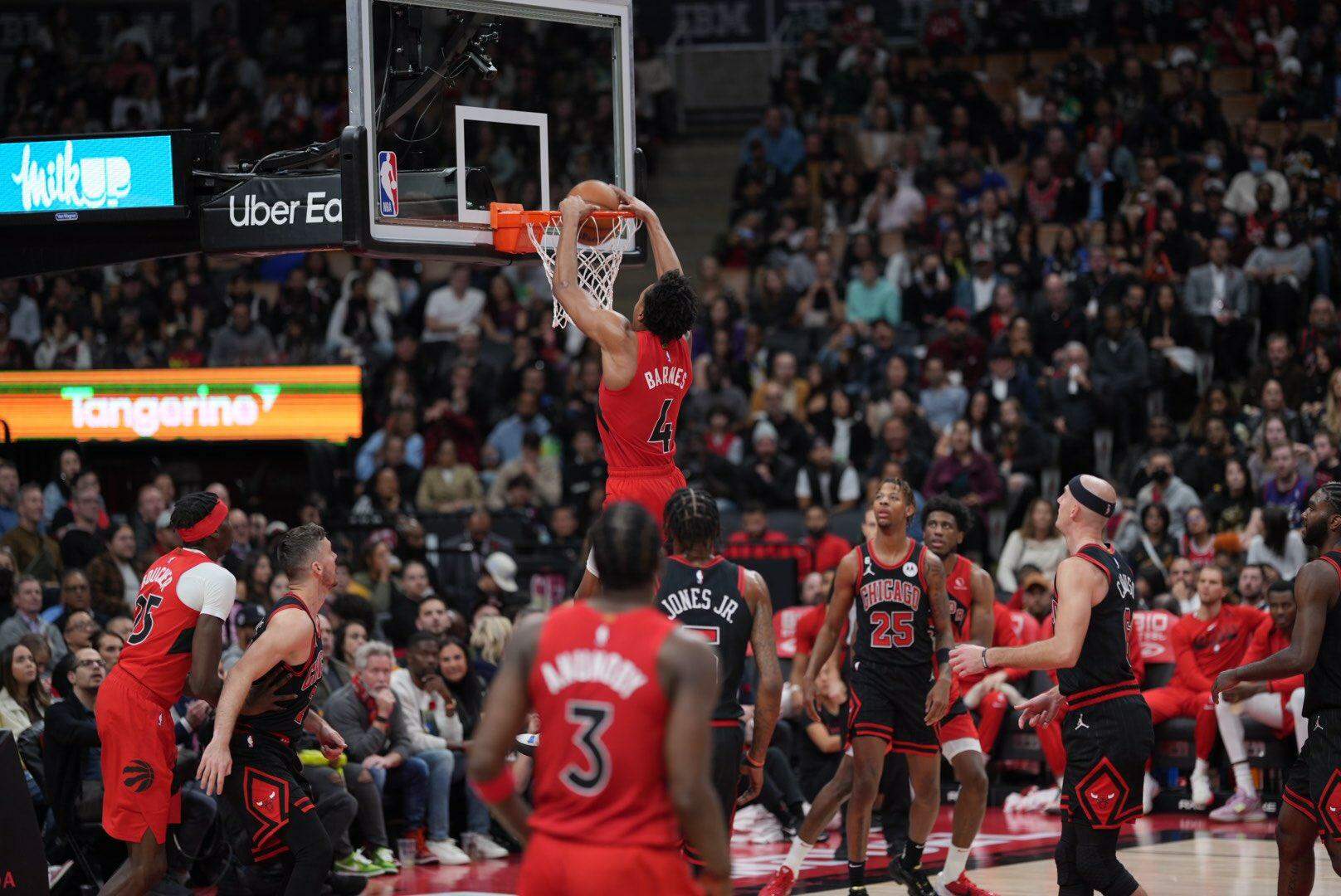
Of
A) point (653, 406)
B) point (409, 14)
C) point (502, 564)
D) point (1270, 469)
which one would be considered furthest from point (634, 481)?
point (1270, 469)

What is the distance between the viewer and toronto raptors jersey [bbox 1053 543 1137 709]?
7242mm

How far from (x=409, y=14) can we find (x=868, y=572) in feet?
12.3

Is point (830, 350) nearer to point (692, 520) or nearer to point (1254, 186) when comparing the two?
point (1254, 186)

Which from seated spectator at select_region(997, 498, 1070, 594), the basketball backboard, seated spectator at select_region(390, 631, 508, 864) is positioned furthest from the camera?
seated spectator at select_region(997, 498, 1070, 594)

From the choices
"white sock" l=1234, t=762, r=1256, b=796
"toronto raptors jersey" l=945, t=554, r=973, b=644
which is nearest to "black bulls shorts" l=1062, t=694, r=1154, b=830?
"toronto raptors jersey" l=945, t=554, r=973, b=644

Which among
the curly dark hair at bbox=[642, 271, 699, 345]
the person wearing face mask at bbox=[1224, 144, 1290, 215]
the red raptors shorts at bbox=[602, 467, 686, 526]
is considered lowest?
the red raptors shorts at bbox=[602, 467, 686, 526]

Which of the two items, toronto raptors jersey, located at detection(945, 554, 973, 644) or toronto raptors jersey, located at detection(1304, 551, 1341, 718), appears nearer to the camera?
toronto raptors jersey, located at detection(1304, 551, 1341, 718)

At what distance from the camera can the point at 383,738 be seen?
10602mm

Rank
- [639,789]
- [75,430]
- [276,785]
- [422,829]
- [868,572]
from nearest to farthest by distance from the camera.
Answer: [639,789], [276,785], [868,572], [422,829], [75,430]

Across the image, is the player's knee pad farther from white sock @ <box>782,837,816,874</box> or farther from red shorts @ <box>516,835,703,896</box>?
red shorts @ <box>516,835,703,896</box>

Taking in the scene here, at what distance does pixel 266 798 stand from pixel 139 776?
605 millimetres

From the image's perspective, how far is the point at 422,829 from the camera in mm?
10875

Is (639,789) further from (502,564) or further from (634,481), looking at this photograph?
(502,564)

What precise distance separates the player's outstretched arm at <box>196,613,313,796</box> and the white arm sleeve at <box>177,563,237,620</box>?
28 cm
